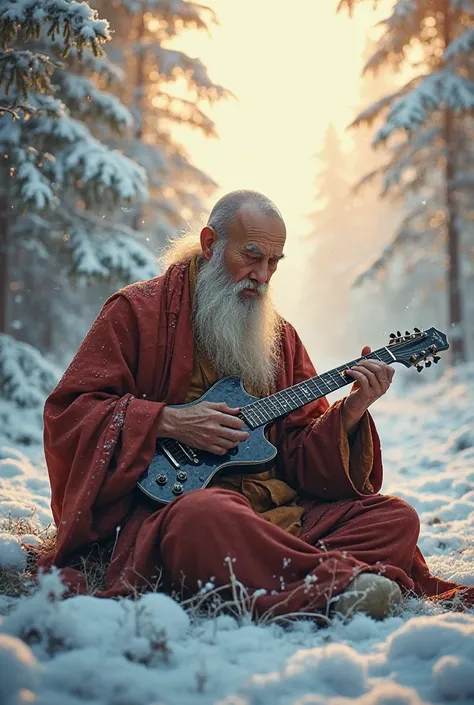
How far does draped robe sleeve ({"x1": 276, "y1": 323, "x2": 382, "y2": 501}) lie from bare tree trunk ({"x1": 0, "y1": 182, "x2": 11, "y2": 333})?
646 cm

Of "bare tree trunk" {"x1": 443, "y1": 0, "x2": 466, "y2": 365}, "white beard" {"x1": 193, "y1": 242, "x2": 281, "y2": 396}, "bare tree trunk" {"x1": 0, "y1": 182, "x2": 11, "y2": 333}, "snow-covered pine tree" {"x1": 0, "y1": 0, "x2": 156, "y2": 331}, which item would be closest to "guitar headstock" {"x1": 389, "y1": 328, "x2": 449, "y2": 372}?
"white beard" {"x1": 193, "y1": 242, "x2": 281, "y2": 396}

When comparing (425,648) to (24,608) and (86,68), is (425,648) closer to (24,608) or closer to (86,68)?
(24,608)

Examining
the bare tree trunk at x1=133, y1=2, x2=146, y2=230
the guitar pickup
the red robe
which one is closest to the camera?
the red robe

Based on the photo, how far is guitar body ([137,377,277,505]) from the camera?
3.16m

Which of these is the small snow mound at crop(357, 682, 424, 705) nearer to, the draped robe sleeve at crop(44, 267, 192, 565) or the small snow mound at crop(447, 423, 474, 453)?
the draped robe sleeve at crop(44, 267, 192, 565)

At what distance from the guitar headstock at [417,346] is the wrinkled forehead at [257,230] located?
34.3 inches

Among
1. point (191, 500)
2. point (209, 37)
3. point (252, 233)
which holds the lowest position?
point (191, 500)

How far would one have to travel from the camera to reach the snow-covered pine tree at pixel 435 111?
36.7 feet

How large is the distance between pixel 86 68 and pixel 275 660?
8.63 meters

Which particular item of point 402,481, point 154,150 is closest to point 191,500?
point 402,481

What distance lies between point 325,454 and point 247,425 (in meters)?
0.49

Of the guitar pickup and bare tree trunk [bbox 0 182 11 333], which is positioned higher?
bare tree trunk [bbox 0 182 11 333]

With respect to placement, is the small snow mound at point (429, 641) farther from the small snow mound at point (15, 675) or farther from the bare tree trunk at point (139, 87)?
the bare tree trunk at point (139, 87)

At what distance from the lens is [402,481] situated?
22.4 feet
